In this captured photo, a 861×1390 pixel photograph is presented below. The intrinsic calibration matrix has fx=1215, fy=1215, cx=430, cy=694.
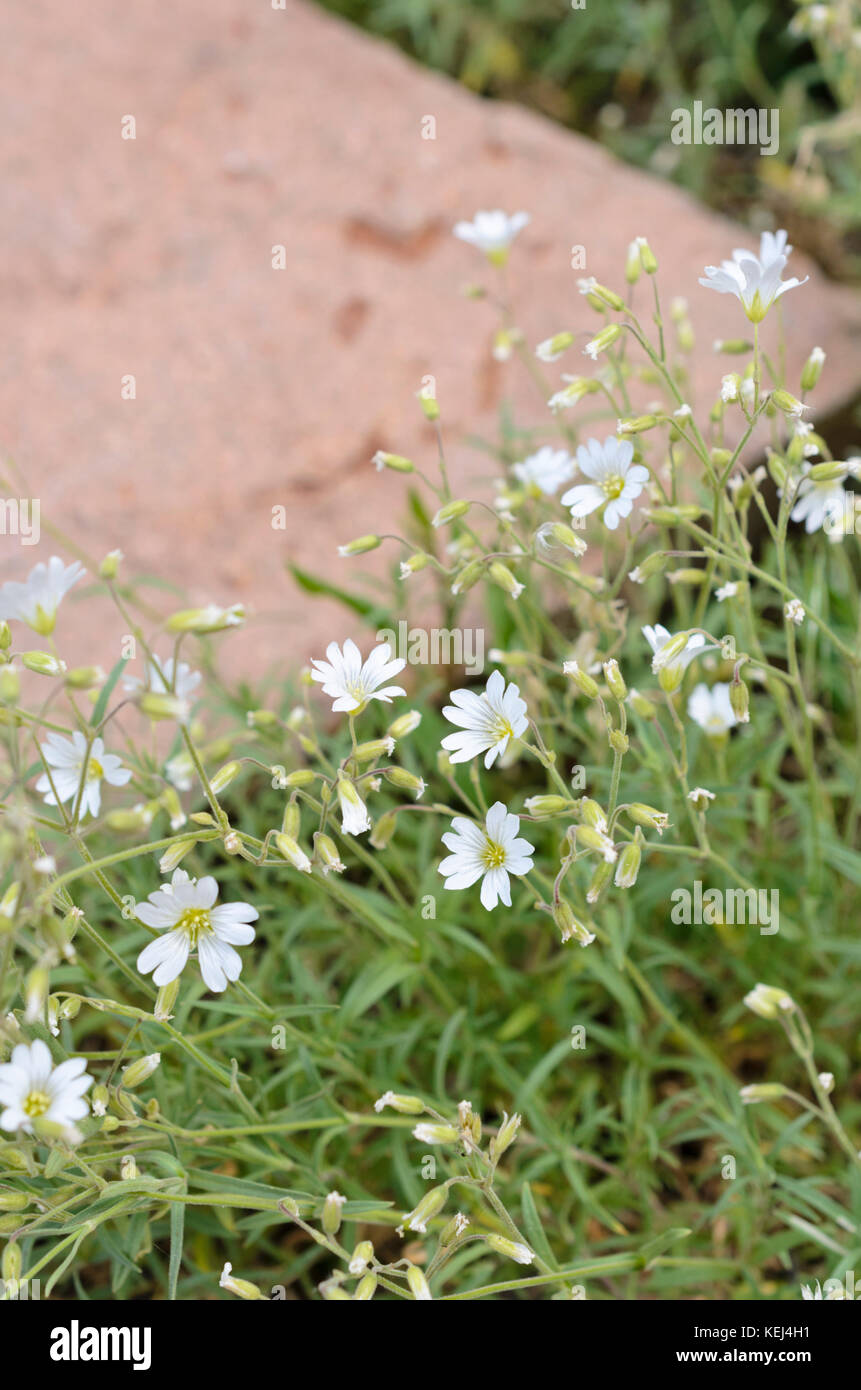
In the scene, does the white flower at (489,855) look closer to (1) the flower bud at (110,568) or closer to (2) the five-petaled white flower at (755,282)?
(1) the flower bud at (110,568)

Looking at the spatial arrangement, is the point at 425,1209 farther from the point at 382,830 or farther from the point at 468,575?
the point at 468,575

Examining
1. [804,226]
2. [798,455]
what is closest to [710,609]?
[798,455]

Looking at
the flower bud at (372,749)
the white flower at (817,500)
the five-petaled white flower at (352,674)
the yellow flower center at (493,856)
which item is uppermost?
the white flower at (817,500)

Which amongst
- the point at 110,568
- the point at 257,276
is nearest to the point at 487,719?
the point at 110,568

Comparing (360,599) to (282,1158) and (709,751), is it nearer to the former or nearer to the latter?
(709,751)

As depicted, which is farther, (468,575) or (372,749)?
(468,575)

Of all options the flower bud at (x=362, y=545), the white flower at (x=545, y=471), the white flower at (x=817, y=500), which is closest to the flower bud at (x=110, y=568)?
the flower bud at (x=362, y=545)
